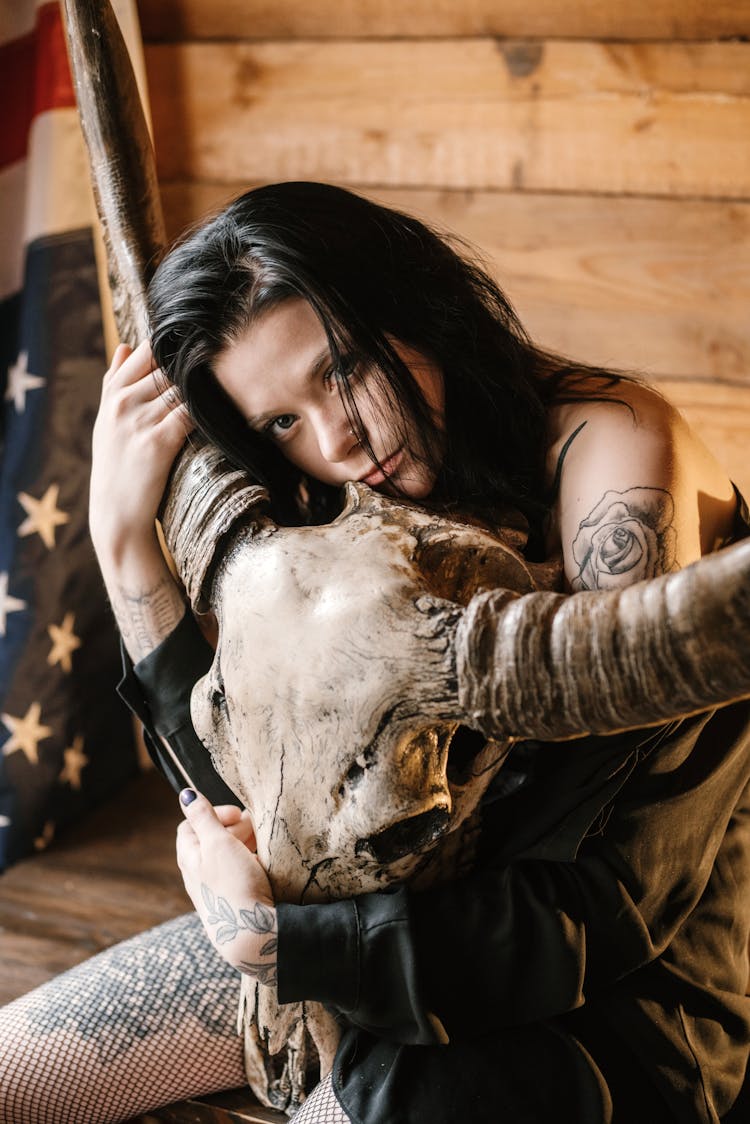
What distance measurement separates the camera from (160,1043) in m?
1.32

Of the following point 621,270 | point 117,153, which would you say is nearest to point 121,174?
point 117,153

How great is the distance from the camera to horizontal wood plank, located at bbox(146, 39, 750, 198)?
1.70 m

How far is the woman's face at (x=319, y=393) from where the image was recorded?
1.03 metres

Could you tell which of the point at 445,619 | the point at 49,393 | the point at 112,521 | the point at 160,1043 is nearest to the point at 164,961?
the point at 160,1043

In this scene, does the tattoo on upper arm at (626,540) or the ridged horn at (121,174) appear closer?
the tattoo on upper arm at (626,540)

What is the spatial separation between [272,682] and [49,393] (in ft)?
4.05

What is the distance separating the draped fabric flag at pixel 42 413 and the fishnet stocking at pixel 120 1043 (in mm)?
736

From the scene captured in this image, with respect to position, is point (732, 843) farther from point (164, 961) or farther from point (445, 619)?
point (164, 961)

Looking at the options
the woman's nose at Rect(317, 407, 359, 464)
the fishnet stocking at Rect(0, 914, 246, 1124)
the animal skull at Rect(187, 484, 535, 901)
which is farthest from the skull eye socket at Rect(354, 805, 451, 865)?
the fishnet stocking at Rect(0, 914, 246, 1124)

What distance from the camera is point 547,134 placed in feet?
5.88

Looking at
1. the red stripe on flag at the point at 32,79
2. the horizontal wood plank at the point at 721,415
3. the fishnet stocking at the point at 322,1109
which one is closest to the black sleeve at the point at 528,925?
the fishnet stocking at the point at 322,1109

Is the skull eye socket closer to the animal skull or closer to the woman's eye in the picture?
the animal skull

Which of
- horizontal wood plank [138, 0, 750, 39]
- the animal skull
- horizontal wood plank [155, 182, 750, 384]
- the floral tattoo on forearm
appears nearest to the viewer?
the animal skull

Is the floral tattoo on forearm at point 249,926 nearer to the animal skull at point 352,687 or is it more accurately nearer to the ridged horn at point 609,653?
the animal skull at point 352,687
